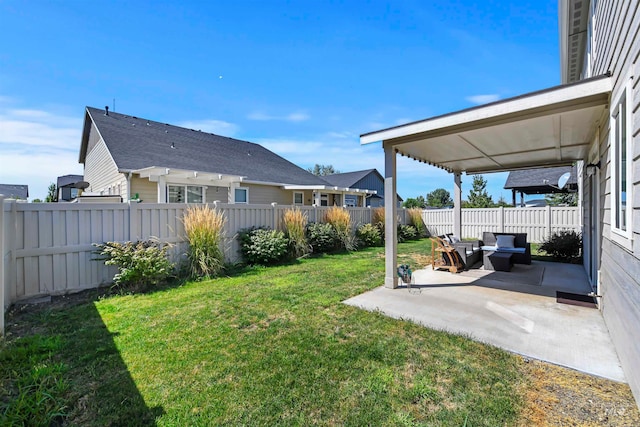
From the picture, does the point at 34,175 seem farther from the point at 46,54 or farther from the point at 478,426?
the point at 478,426

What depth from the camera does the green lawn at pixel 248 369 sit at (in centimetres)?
193

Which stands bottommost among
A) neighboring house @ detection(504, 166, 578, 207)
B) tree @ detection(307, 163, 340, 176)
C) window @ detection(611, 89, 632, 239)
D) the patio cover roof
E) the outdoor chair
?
the outdoor chair

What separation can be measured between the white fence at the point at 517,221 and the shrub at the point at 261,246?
30.8 ft

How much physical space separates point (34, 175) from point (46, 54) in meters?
20.9

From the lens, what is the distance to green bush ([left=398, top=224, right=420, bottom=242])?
484 inches

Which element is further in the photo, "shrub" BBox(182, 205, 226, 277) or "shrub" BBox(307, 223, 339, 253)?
"shrub" BBox(307, 223, 339, 253)

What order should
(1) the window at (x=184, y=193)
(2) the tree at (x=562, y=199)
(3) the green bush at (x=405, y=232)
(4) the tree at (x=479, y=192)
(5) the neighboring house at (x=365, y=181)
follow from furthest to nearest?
(4) the tree at (x=479, y=192) → (5) the neighboring house at (x=365, y=181) → (2) the tree at (x=562, y=199) → (3) the green bush at (x=405, y=232) → (1) the window at (x=184, y=193)

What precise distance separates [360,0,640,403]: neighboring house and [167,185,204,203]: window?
29.8ft

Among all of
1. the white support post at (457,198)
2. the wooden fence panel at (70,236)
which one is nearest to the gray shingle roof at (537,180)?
the white support post at (457,198)

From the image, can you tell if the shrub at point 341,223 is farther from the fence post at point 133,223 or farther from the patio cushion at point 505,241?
the fence post at point 133,223

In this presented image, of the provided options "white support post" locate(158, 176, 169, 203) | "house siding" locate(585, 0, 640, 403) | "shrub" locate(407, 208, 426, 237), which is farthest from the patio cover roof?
"white support post" locate(158, 176, 169, 203)

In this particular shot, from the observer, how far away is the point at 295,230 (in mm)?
8109

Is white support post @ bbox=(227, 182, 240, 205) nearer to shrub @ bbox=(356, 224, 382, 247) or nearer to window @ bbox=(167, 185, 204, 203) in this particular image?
window @ bbox=(167, 185, 204, 203)

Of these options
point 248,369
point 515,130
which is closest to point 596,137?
point 515,130
